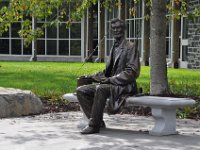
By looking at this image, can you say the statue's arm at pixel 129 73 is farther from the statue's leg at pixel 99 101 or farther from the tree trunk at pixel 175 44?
the tree trunk at pixel 175 44

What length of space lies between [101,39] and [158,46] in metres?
21.0

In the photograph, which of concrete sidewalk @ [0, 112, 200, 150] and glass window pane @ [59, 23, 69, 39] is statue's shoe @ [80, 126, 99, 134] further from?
glass window pane @ [59, 23, 69, 39]

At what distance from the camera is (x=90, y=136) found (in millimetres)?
8273

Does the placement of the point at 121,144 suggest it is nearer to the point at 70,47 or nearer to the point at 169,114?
the point at 169,114

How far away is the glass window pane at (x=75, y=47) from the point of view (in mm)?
41250

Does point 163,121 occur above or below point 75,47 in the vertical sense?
below

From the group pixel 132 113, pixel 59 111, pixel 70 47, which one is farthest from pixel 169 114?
pixel 70 47

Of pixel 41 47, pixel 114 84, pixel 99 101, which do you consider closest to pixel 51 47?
pixel 41 47

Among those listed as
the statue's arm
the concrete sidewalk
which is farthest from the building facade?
the statue's arm

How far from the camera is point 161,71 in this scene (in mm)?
12445

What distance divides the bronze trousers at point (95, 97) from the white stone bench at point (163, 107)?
343 millimetres

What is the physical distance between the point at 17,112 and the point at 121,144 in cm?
376

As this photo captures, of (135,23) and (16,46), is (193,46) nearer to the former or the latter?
(135,23)

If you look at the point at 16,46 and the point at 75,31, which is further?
the point at 16,46
